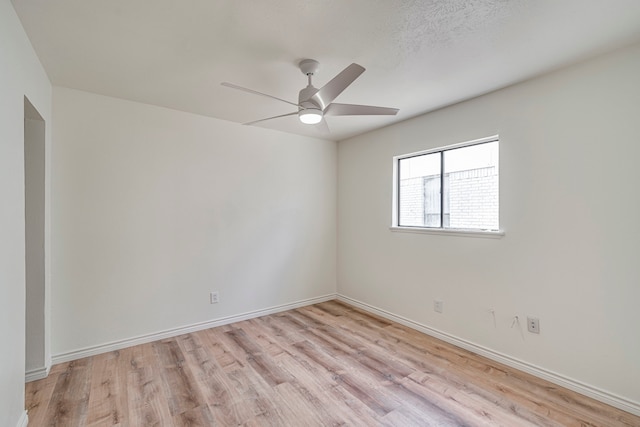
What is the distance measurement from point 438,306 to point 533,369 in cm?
91

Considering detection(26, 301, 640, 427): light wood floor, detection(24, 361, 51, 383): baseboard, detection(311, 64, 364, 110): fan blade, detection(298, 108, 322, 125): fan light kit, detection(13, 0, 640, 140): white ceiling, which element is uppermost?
detection(13, 0, 640, 140): white ceiling

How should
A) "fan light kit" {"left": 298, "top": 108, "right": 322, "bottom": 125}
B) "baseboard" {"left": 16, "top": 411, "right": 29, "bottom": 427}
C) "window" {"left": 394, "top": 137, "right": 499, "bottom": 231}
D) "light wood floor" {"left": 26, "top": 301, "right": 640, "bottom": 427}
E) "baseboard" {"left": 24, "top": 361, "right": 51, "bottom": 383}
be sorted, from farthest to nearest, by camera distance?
"window" {"left": 394, "top": 137, "right": 499, "bottom": 231} → "baseboard" {"left": 24, "top": 361, "right": 51, "bottom": 383} → "fan light kit" {"left": 298, "top": 108, "right": 322, "bottom": 125} → "light wood floor" {"left": 26, "top": 301, "right": 640, "bottom": 427} → "baseboard" {"left": 16, "top": 411, "right": 29, "bottom": 427}

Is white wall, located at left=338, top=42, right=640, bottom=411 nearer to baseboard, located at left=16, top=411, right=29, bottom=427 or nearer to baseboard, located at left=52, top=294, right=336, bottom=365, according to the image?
baseboard, located at left=52, top=294, right=336, bottom=365

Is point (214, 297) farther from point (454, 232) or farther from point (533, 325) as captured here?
point (533, 325)

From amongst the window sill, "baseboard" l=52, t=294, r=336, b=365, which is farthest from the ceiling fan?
"baseboard" l=52, t=294, r=336, b=365

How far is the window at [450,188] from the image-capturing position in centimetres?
276

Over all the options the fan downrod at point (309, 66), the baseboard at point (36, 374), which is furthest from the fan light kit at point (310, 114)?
the baseboard at point (36, 374)

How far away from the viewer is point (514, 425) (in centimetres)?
181

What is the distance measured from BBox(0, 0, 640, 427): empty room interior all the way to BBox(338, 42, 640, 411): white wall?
0.05 feet

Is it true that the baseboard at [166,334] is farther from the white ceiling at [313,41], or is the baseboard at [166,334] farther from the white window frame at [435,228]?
the white ceiling at [313,41]

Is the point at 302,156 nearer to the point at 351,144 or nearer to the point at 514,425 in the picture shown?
the point at 351,144

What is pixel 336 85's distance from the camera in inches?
74.1

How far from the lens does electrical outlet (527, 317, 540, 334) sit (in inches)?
93.1

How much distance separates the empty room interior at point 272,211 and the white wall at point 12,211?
0.02 m
